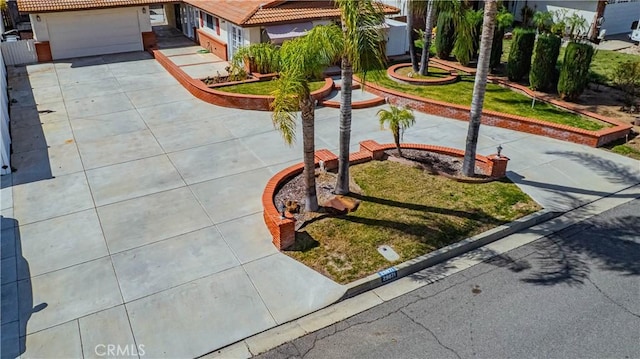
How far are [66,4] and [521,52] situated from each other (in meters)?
20.0

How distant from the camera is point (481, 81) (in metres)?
11.7

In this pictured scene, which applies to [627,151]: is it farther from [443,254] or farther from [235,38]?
[235,38]

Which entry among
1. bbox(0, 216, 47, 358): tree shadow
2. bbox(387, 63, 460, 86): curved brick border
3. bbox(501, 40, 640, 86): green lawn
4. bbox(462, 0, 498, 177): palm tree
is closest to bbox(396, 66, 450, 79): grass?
bbox(387, 63, 460, 86): curved brick border

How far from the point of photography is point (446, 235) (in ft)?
34.6

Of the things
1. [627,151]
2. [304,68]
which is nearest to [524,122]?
[627,151]

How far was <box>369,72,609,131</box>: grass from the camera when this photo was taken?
16.2 m

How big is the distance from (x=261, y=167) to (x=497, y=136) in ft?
24.5

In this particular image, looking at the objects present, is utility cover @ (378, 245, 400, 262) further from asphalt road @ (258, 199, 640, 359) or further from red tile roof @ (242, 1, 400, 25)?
red tile roof @ (242, 1, 400, 25)

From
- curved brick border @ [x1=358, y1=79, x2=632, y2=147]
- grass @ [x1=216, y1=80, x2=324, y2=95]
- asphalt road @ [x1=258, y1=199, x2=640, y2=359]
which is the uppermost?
grass @ [x1=216, y1=80, x2=324, y2=95]

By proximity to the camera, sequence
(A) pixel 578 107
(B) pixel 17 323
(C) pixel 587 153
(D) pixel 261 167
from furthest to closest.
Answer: (A) pixel 578 107
(C) pixel 587 153
(D) pixel 261 167
(B) pixel 17 323

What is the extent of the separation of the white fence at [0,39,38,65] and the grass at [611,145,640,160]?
2396cm

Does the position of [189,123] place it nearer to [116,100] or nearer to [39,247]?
[116,100]

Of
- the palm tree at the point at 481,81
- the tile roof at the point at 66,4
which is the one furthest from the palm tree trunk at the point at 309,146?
the tile roof at the point at 66,4

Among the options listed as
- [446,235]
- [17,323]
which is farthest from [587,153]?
[17,323]
